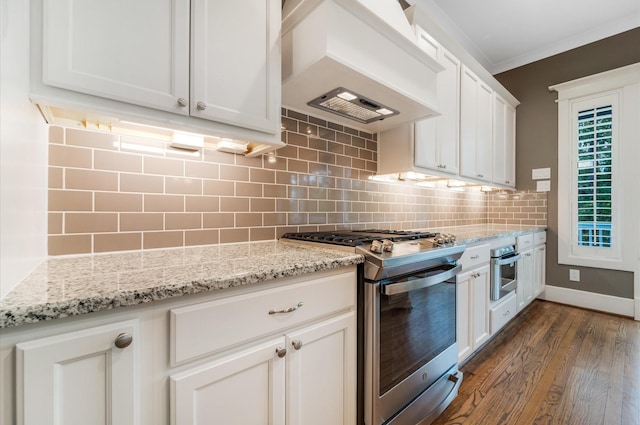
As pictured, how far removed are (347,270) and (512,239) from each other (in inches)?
86.4

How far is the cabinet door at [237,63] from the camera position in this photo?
1.07 meters

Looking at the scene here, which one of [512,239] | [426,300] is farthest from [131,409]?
[512,239]

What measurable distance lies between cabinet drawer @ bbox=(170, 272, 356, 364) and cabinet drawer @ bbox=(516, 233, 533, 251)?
93.3 inches

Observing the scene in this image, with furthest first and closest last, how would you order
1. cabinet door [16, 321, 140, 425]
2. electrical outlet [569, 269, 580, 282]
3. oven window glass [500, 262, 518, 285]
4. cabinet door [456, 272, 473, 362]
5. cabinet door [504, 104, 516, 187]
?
1. cabinet door [504, 104, 516, 187]
2. electrical outlet [569, 269, 580, 282]
3. oven window glass [500, 262, 518, 285]
4. cabinet door [456, 272, 473, 362]
5. cabinet door [16, 321, 140, 425]

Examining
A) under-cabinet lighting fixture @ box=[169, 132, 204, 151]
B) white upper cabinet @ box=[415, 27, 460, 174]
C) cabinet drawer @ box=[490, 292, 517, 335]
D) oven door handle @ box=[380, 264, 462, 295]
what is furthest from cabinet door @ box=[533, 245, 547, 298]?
under-cabinet lighting fixture @ box=[169, 132, 204, 151]

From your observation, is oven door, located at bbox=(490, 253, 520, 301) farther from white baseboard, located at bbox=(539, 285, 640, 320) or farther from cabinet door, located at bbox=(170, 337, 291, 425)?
cabinet door, located at bbox=(170, 337, 291, 425)

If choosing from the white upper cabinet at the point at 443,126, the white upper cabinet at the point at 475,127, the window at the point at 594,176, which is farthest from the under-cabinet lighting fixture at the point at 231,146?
the window at the point at 594,176

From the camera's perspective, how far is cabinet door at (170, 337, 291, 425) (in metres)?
0.75

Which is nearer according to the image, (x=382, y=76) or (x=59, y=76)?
(x=59, y=76)

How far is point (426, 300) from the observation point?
1.45m

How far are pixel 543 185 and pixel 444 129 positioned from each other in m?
2.12

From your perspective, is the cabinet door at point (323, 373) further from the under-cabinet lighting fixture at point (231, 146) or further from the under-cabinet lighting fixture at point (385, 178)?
the under-cabinet lighting fixture at point (385, 178)

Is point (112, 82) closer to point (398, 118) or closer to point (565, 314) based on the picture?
point (398, 118)

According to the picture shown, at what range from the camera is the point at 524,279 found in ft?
9.41
